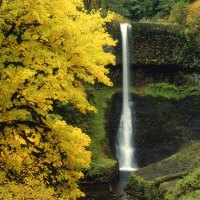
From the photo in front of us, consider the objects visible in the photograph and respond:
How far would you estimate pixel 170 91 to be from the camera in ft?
123

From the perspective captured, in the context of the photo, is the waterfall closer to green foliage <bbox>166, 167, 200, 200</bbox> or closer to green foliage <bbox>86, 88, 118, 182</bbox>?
green foliage <bbox>86, 88, 118, 182</bbox>

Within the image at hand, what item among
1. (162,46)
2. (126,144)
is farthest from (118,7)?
(126,144)

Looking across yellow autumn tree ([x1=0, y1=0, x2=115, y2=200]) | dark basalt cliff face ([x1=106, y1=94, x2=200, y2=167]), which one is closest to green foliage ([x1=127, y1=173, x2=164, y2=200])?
dark basalt cliff face ([x1=106, y1=94, x2=200, y2=167])

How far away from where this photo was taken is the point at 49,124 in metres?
12.7

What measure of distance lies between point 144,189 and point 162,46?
19.3 m

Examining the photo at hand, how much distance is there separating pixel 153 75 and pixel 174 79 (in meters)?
1.90

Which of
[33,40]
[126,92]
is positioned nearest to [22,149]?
[33,40]

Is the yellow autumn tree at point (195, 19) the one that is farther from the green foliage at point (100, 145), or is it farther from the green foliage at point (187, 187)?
the green foliage at point (187, 187)

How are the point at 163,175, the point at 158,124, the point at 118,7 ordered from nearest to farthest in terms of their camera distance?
the point at 163,175
the point at 158,124
the point at 118,7

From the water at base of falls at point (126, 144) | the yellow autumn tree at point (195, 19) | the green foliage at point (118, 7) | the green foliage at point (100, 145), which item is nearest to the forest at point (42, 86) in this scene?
the green foliage at point (100, 145)

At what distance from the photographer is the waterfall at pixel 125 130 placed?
30.6 metres

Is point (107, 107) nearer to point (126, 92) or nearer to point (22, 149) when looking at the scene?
point (126, 92)

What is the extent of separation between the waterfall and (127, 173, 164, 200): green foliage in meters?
6.21

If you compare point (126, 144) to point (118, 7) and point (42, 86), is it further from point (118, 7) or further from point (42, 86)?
point (118, 7)
